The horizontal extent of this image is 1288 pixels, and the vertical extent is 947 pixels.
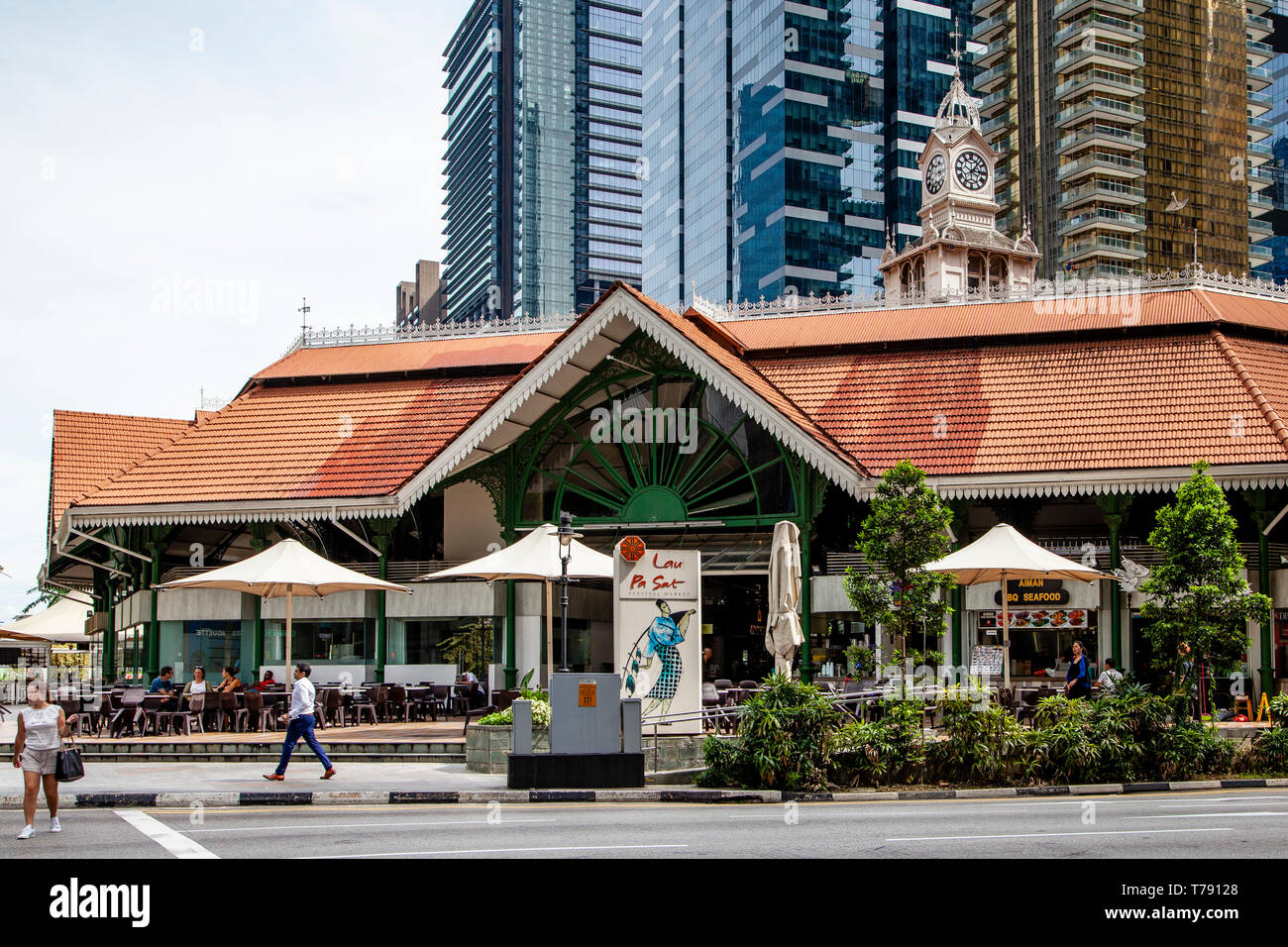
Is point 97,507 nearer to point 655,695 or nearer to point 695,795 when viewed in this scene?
point 655,695

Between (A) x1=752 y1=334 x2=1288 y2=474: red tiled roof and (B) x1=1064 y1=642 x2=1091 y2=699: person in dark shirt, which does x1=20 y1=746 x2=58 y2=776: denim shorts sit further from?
(A) x1=752 y1=334 x2=1288 y2=474: red tiled roof

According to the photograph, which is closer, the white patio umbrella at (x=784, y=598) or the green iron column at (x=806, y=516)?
the white patio umbrella at (x=784, y=598)

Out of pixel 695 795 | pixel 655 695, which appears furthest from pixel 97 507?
pixel 695 795

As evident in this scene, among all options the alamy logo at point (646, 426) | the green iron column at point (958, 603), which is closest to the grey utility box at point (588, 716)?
the green iron column at point (958, 603)

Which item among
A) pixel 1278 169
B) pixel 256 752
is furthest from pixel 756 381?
pixel 1278 169

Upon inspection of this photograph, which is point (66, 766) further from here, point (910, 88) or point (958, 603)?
point (910, 88)

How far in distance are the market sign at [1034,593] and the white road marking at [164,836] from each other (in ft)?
61.5

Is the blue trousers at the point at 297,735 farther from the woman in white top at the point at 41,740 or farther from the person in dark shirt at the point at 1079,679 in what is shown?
the person in dark shirt at the point at 1079,679

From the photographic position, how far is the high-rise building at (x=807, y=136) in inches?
5271

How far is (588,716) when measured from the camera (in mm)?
18172

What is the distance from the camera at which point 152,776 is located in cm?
1981

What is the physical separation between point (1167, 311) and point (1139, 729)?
16003 mm

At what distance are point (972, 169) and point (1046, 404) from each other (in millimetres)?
64943

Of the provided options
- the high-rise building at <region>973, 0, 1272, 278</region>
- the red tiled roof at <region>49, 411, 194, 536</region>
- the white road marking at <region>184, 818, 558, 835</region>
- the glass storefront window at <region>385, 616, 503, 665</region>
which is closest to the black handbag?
the white road marking at <region>184, 818, 558, 835</region>
